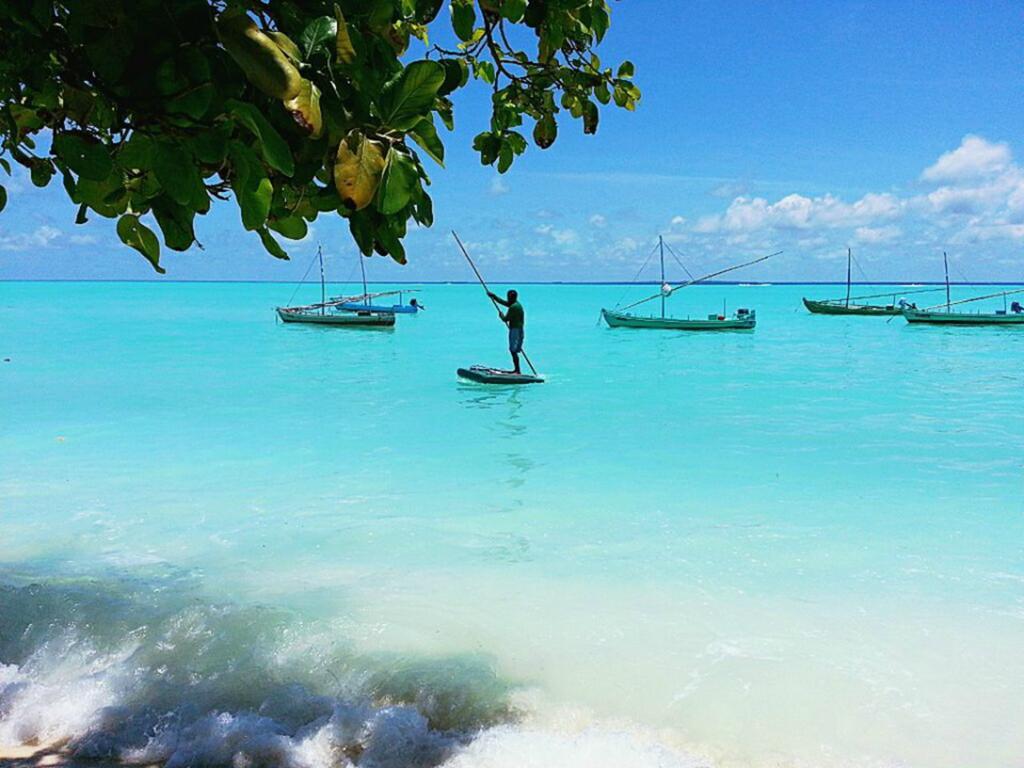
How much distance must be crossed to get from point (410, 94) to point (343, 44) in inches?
5.7

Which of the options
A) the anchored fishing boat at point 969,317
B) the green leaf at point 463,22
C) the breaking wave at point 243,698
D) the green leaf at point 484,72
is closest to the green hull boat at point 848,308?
the anchored fishing boat at point 969,317

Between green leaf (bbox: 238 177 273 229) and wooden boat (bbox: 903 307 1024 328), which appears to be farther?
wooden boat (bbox: 903 307 1024 328)

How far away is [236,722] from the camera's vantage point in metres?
3.97

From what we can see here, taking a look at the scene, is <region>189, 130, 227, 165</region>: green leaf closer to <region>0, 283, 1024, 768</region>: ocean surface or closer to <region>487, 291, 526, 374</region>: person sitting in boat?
<region>0, 283, 1024, 768</region>: ocean surface

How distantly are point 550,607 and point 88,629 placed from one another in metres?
2.95

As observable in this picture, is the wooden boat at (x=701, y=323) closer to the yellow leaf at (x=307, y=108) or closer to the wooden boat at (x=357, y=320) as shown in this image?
the wooden boat at (x=357, y=320)

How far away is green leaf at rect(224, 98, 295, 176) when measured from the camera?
1.42m

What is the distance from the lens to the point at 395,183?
1530 mm

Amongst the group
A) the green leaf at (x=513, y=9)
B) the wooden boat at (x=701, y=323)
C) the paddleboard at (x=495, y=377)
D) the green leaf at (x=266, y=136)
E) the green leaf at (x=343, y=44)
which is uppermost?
the green leaf at (x=513, y=9)

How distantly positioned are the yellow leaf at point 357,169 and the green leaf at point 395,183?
0.01 m

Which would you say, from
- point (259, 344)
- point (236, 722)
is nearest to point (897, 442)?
point (236, 722)

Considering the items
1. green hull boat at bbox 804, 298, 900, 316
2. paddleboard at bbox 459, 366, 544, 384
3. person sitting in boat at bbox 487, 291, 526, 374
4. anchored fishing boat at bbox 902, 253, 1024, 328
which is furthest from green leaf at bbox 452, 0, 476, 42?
green hull boat at bbox 804, 298, 900, 316

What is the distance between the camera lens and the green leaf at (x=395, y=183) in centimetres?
152

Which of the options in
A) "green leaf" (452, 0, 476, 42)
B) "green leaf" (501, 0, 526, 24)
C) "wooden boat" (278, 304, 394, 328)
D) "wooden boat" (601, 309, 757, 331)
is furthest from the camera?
"wooden boat" (601, 309, 757, 331)
